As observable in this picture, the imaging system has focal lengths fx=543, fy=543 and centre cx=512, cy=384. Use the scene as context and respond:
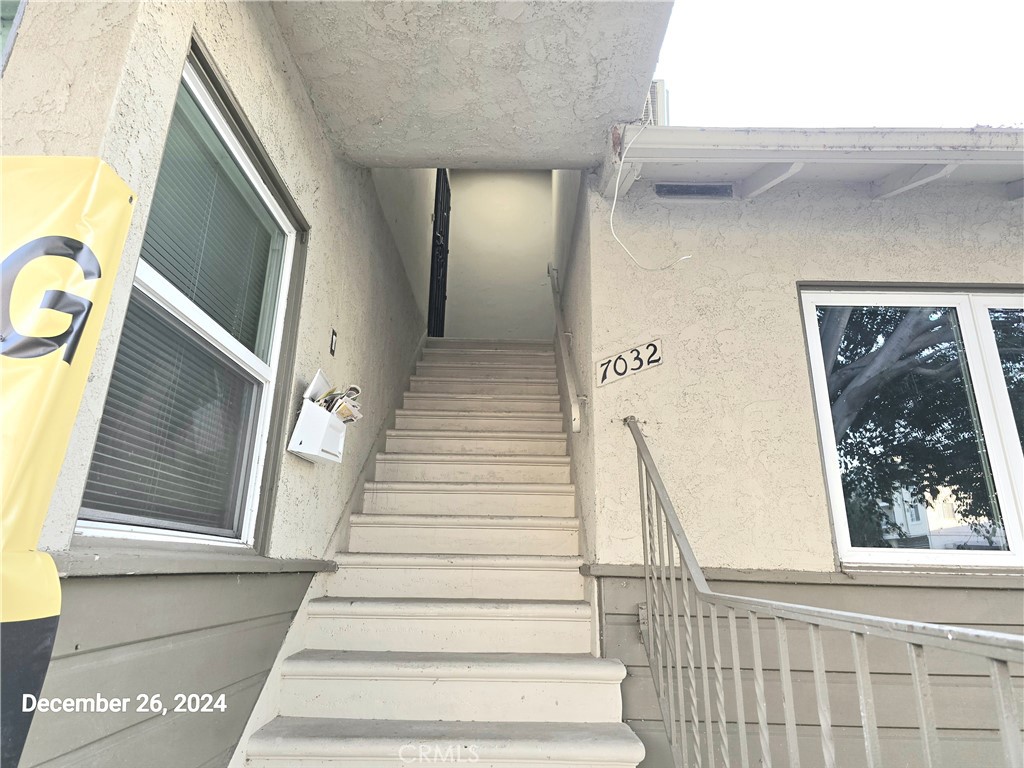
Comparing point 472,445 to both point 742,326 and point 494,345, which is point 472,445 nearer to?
point 742,326

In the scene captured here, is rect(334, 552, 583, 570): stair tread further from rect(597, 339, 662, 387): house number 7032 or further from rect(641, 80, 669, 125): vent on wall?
rect(641, 80, 669, 125): vent on wall

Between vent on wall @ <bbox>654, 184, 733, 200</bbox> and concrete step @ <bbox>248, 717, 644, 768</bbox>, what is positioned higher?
vent on wall @ <bbox>654, 184, 733, 200</bbox>

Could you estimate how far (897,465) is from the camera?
7.06 ft

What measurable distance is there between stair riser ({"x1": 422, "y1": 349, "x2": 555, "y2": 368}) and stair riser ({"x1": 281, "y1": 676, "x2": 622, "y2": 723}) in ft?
9.42

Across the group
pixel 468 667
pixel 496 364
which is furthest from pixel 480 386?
pixel 468 667

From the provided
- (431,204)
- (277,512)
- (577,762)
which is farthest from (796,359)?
(431,204)

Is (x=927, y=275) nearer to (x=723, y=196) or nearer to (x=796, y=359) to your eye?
(x=796, y=359)

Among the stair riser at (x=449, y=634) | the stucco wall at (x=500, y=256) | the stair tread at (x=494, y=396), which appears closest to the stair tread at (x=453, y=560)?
the stair riser at (x=449, y=634)

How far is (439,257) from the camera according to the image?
5.73 metres

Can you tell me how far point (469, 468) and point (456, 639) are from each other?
1.09 meters

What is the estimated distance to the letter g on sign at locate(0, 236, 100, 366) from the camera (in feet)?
2.69

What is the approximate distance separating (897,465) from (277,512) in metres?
2.34

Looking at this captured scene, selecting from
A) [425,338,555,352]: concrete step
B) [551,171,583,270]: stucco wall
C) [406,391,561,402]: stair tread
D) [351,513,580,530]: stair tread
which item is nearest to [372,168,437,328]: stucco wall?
[425,338,555,352]: concrete step

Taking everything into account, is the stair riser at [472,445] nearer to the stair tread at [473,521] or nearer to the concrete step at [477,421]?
the concrete step at [477,421]
